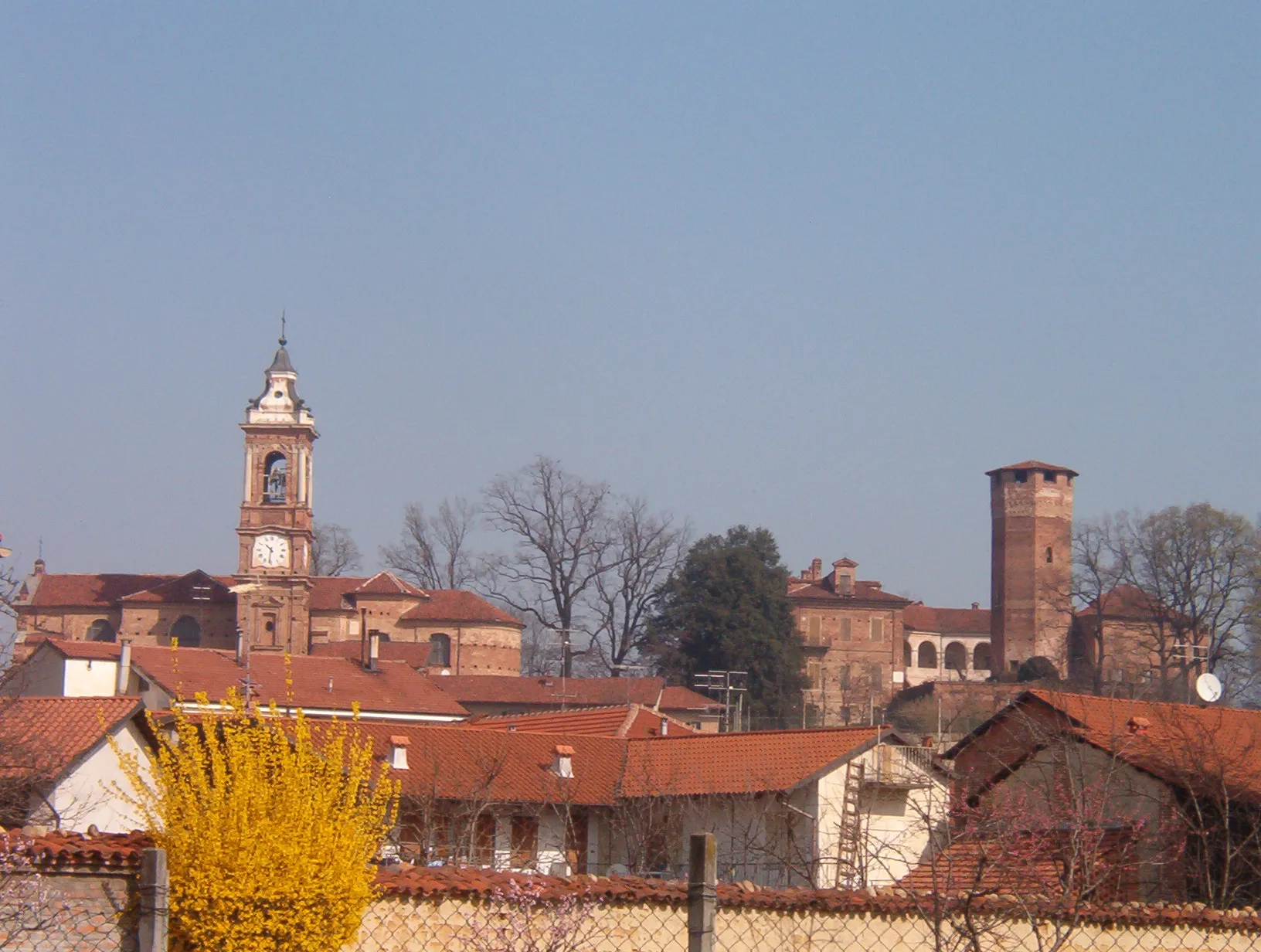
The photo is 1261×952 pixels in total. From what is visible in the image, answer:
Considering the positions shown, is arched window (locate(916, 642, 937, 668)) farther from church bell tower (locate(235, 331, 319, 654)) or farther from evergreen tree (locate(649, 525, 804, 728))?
church bell tower (locate(235, 331, 319, 654))

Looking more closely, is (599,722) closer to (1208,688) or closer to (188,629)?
(1208,688)

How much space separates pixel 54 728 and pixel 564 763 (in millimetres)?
9021

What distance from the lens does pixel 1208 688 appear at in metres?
21.2

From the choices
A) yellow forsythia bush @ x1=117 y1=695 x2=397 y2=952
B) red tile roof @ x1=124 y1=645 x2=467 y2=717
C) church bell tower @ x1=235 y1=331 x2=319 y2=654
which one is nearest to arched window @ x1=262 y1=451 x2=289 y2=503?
church bell tower @ x1=235 y1=331 x2=319 y2=654

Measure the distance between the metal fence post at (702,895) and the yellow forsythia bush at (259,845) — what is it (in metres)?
1.05

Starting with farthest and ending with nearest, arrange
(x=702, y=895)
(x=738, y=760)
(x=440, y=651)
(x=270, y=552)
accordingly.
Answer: (x=440, y=651), (x=270, y=552), (x=738, y=760), (x=702, y=895)

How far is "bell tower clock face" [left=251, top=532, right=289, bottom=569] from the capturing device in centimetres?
6456

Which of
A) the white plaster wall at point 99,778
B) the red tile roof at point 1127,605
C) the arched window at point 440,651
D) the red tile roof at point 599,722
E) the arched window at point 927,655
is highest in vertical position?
the red tile roof at point 1127,605

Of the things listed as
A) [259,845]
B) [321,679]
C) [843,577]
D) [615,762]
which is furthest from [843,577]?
[259,845]

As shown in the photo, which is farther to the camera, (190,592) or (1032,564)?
(1032,564)

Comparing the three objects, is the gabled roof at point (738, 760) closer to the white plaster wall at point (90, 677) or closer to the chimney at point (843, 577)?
the white plaster wall at point (90, 677)

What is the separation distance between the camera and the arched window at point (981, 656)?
86.7m

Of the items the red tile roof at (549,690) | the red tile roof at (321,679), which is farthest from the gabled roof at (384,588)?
the red tile roof at (321,679)

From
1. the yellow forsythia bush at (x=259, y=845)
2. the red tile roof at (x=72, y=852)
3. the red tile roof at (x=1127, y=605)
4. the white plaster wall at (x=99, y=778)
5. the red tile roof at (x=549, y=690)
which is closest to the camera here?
the red tile roof at (x=72, y=852)
